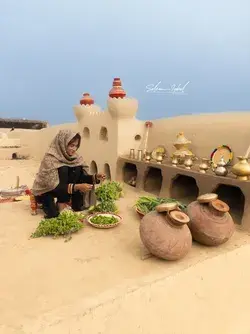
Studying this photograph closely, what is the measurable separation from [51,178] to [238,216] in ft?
10.9

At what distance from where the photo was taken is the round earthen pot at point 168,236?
3121 millimetres

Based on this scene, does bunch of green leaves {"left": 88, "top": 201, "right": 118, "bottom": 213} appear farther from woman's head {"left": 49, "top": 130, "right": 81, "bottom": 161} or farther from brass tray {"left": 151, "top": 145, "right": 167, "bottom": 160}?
brass tray {"left": 151, "top": 145, "right": 167, "bottom": 160}

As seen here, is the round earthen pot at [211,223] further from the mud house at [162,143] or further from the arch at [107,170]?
the arch at [107,170]

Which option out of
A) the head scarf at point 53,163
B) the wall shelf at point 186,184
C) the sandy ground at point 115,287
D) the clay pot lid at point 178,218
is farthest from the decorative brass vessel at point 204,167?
the head scarf at point 53,163

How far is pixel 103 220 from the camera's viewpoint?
434 centimetres

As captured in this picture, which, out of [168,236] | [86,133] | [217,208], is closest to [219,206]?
[217,208]

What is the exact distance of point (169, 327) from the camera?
275 cm

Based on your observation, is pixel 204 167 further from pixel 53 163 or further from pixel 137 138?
pixel 137 138

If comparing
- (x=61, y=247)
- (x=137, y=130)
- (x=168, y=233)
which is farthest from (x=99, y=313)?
(x=137, y=130)

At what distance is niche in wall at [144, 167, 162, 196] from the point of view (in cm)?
697

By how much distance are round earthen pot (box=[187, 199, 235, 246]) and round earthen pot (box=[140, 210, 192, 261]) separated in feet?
1.27

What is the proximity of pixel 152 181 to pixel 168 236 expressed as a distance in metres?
4.06

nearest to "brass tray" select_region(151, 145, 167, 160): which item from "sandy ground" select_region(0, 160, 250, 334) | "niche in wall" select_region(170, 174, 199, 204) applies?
"niche in wall" select_region(170, 174, 199, 204)

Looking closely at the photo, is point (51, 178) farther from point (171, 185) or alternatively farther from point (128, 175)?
point (128, 175)
